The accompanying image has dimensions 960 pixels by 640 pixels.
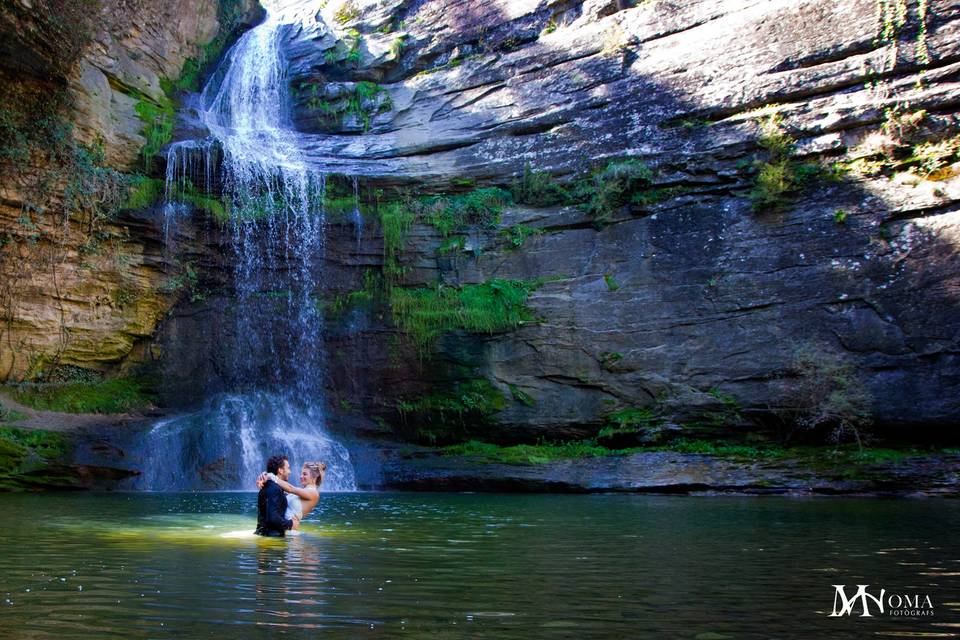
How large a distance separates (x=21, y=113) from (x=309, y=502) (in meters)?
14.5

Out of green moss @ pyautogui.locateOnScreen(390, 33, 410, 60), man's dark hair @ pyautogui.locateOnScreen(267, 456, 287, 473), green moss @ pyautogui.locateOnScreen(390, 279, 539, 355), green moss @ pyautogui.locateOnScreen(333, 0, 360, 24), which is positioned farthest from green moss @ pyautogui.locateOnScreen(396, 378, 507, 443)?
green moss @ pyautogui.locateOnScreen(333, 0, 360, 24)

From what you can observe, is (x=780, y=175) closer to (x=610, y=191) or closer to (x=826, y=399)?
(x=610, y=191)

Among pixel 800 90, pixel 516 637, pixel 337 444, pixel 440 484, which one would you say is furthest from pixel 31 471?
pixel 800 90

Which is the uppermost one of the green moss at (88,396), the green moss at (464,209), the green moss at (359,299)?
the green moss at (464,209)

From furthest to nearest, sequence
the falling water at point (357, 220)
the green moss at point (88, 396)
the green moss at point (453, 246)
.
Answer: the falling water at point (357, 220), the green moss at point (453, 246), the green moss at point (88, 396)

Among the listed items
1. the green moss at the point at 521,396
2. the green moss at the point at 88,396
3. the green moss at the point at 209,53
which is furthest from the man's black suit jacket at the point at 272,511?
the green moss at the point at 209,53

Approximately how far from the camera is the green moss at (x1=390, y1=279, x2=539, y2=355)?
61.7 ft

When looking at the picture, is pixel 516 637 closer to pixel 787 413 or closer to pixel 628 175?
pixel 787 413

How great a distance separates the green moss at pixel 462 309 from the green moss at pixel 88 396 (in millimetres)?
6815

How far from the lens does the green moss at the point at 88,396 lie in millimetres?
17766

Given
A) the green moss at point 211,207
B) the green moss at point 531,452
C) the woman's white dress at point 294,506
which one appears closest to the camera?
the woman's white dress at point 294,506

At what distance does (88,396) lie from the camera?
60.5 ft

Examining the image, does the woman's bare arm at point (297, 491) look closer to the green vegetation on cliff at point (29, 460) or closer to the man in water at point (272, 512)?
the man in water at point (272, 512)

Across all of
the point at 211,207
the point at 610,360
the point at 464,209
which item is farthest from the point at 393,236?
the point at 610,360
